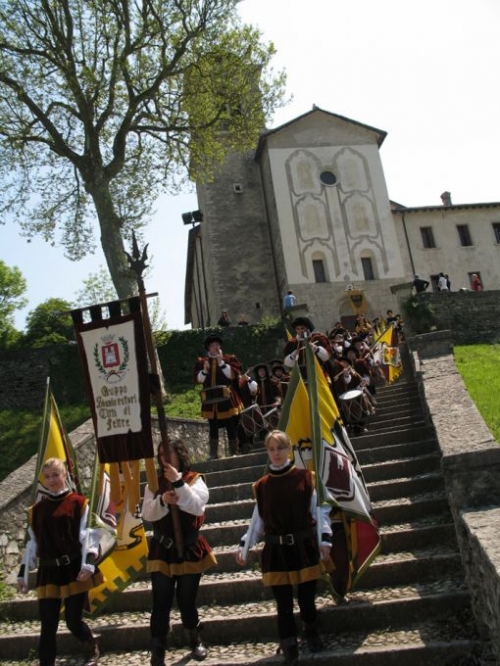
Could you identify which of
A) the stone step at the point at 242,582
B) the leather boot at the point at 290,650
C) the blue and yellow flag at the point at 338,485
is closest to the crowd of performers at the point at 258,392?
the stone step at the point at 242,582

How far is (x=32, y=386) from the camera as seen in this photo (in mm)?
23031

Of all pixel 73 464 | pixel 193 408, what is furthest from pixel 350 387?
pixel 193 408

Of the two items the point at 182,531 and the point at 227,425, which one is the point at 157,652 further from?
the point at 227,425

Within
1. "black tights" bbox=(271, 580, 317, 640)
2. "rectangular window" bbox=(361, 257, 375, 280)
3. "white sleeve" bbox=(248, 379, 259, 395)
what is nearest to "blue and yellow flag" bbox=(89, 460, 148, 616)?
"black tights" bbox=(271, 580, 317, 640)

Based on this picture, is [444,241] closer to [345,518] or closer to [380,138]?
[380,138]

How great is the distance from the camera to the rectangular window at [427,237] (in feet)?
120

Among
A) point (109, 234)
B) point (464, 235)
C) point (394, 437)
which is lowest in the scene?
point (394, 437)

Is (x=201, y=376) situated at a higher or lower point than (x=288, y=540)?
higher

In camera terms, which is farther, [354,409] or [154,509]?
[354,409]

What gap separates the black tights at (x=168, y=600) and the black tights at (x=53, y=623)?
0.65 meters

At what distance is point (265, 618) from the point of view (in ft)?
17.7

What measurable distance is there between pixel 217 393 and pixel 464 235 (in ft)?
101

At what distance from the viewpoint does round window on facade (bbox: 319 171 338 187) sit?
34.1 meters

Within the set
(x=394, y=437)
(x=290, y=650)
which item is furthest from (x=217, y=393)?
(x=290, y=650)
